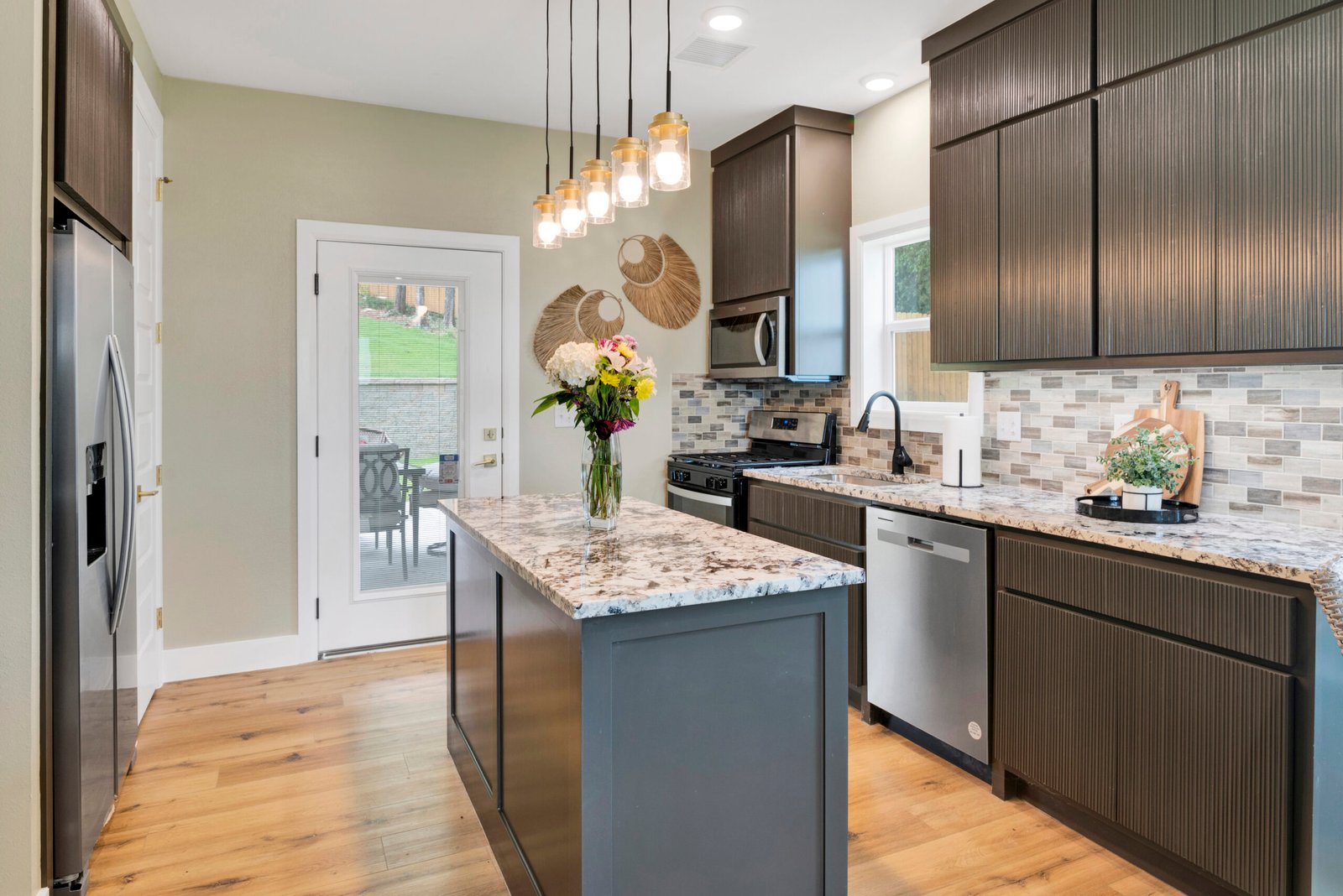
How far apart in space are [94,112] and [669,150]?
1603 millimetres

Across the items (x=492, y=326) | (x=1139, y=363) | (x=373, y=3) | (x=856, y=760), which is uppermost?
(x=373, y=3)

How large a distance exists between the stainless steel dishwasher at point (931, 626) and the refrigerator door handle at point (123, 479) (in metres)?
2.42

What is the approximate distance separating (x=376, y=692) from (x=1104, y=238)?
10.7 feet

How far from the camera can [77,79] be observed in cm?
200

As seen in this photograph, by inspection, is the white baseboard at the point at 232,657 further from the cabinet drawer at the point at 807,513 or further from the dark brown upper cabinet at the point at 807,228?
the dark brown upper cabinet at the point at 807,228

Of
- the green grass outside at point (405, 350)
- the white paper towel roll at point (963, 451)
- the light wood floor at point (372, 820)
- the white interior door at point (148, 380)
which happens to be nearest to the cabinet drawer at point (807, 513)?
the white paper towel roll at point (963, 451)

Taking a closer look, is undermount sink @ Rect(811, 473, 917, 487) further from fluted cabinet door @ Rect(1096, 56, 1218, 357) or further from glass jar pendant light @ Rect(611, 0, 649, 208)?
glass jar pendant light @ Rect(611, 0, 649, 208)

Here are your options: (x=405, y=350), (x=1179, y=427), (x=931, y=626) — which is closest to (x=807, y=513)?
(x=931, y=626)

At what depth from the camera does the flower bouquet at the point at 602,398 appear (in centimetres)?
210

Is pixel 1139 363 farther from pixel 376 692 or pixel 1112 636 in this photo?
pixel 376 692

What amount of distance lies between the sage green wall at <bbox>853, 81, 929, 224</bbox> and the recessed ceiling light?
105 centimetres

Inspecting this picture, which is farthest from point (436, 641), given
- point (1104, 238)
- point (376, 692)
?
point (1104, 238)

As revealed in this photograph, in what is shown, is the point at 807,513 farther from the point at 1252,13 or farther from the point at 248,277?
the point at 248,277

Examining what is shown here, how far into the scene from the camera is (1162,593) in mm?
2027
